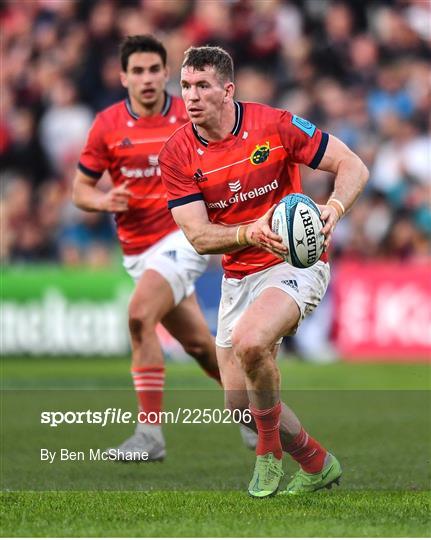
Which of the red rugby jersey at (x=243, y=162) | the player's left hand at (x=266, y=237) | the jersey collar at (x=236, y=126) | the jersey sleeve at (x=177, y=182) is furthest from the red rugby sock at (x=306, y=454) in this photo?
the jersey collar at (x=236, y=126)

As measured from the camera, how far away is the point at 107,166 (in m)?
9.09

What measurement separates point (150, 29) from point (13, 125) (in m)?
2.64

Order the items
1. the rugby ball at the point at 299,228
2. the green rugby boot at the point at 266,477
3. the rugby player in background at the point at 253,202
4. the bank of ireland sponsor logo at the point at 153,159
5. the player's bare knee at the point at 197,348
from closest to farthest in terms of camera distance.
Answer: the rugby ball at the point at 299,228, the green rugby boot at the point at 266,477, the rugby player in background at the point at 253,202, the player's bare knee at the point at 197,348, the bank of ireland sponsor logo at the point at 153,159

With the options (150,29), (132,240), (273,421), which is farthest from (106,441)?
(150,29)

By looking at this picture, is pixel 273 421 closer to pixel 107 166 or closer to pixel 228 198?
pixel 228 198

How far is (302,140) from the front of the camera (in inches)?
268

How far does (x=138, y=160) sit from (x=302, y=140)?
2422 millimetres

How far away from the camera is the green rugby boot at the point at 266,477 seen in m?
6.43

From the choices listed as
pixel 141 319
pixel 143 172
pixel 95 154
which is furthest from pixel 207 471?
pixel 95 154

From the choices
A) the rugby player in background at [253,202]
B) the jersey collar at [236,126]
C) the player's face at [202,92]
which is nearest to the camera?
the rugby player in background at [253,202]

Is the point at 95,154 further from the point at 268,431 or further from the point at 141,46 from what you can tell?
the point at 268,431

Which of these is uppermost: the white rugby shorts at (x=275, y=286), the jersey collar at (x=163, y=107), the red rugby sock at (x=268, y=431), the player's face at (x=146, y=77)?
the player's face at (x=146, y=77)

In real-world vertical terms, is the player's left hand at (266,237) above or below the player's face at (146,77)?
below

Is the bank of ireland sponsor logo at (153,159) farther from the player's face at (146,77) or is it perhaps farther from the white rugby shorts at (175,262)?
the white rugby shorts at (175,262)
